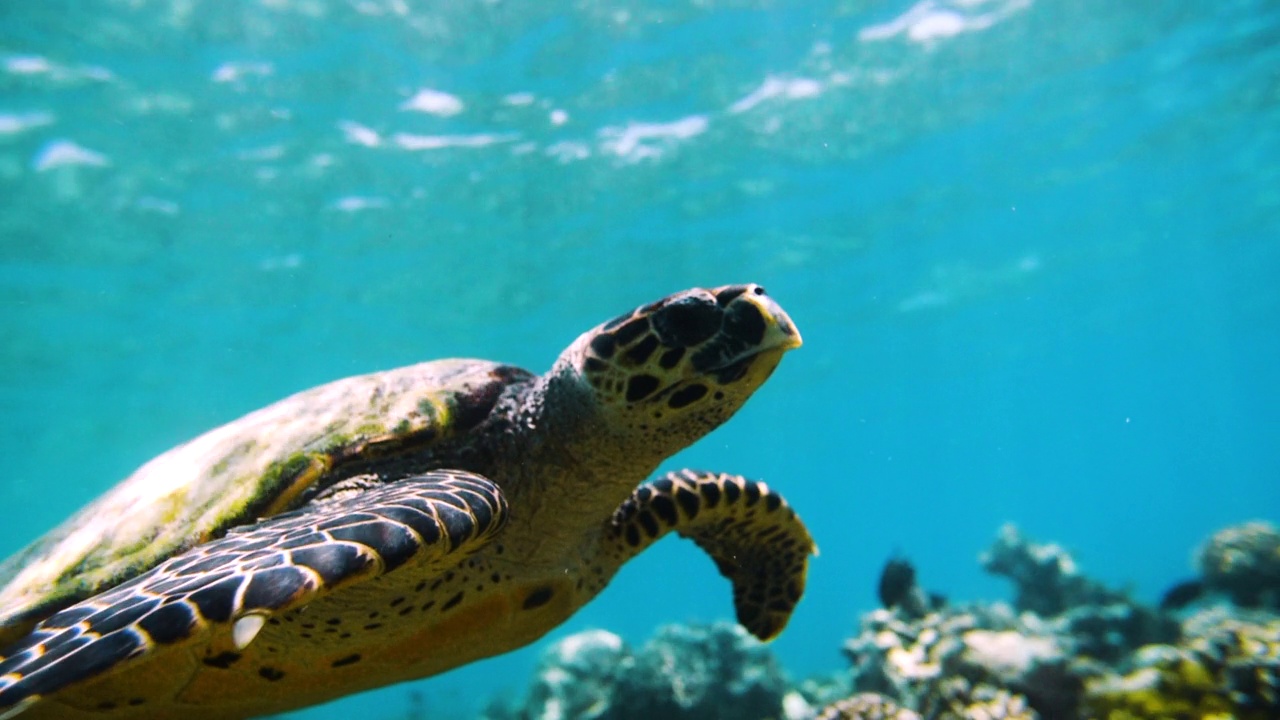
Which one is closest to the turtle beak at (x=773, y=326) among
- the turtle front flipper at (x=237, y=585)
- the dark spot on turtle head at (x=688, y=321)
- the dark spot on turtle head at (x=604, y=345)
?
the dark spot on turtle head at (x=688, y=321)

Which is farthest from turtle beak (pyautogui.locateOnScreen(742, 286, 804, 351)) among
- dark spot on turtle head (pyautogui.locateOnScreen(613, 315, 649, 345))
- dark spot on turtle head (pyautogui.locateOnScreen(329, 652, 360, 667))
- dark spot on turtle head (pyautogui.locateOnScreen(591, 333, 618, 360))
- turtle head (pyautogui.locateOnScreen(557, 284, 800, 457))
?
dark spot on turtle head (pyautogui.locateOnScreen(329, 652, 360, 667))

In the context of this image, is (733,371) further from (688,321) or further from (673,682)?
(673,682)

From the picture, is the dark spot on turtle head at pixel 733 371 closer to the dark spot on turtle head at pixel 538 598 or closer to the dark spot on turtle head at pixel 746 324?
the dark spot on turtle head at pixel 746 324

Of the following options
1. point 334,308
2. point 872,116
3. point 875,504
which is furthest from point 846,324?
point 875,504

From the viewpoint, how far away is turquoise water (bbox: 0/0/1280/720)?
12266mm

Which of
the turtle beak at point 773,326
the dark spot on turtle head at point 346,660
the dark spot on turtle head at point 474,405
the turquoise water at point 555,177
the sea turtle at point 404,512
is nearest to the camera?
the sea turtle at point 404,512

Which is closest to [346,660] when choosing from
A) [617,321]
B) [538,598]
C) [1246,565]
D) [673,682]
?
[538,598]

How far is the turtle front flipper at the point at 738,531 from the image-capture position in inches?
156

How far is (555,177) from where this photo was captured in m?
16.4

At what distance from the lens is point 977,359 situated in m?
40.3

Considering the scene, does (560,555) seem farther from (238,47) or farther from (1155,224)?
(1155,224)

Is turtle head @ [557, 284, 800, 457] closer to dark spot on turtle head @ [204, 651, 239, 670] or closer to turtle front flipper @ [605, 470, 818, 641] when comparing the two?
turtle front flipper @ [605, 470, 818, 641]

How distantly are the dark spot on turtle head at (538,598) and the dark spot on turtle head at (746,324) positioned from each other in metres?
1.72

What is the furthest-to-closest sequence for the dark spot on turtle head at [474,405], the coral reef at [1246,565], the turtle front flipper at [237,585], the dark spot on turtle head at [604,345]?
1. the coral reef at [1246,565]
2. the dark spot on turtle head at [474,405]
3. the dark spot on turtle head at [604,345]
4. the turtle front flipper at [237,585]
